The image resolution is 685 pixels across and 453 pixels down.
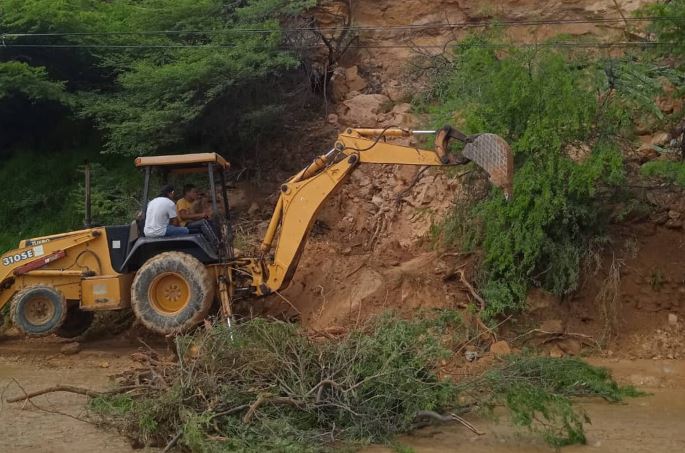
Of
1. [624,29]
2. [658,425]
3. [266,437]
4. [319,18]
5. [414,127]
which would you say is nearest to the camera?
[266,437]

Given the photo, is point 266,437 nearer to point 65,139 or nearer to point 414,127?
point 414,127

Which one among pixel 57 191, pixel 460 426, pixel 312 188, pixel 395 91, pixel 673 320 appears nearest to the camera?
pixel 460 426

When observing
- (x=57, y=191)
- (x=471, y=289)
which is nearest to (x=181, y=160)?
(x=471, y=289)

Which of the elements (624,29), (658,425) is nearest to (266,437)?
(658,425)

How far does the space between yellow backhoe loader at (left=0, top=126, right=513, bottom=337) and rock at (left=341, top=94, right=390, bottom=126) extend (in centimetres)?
514

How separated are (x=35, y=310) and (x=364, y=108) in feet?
26.1

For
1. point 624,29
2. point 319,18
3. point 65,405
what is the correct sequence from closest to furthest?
point 65,405 < point 624,29 < point 319,18

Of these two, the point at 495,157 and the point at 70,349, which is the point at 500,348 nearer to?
the point at 495,157

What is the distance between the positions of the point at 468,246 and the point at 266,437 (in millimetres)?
6085

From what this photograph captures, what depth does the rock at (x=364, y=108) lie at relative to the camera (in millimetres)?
18406

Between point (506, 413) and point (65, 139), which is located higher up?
point (65, 139)

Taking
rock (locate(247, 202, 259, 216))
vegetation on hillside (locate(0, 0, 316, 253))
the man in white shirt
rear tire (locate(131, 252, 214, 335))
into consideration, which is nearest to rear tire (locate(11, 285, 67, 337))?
rear tire (locate(131, 252, 214, 335))

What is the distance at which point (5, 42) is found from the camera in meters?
19.3

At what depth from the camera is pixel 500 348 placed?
41.0 ft
